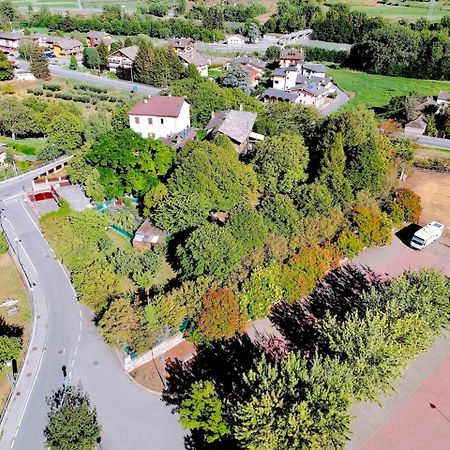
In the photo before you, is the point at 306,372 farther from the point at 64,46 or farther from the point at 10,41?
the point at 10,41

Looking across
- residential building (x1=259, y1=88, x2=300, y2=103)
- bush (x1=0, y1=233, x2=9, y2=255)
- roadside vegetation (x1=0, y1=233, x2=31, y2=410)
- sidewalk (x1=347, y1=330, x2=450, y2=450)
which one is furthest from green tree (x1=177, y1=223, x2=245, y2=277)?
residential building (x1=259, y1=88, x2=300, y2=103)

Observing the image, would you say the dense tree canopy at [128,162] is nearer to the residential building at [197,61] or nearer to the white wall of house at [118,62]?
the residential building at [197,61]

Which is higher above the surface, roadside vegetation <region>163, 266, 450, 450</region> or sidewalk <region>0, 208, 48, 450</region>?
roadside vegetation <region>163, 266, 450, 450</region>

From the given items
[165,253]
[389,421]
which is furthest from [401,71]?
[389,421]

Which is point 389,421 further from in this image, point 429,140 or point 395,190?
point 429,140

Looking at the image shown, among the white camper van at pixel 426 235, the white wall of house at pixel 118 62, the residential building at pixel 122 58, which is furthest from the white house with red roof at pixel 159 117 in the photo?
the white wall of house at pixel 118 62

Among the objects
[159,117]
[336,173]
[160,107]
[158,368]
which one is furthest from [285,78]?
[158,368]

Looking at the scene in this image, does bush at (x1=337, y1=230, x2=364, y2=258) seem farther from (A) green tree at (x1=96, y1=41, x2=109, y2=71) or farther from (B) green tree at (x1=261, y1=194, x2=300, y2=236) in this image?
(A) green tree at (x1=96, y1=41, x2=109, y2=71)
